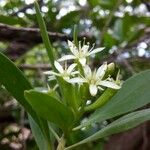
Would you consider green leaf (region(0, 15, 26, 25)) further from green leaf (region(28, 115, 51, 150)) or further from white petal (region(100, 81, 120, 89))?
white petal (region(100, 81, 120, 89))

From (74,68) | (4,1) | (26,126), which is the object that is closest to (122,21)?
(4,1)

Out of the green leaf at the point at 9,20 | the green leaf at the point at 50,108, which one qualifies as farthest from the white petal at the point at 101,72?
the green leaf at the point at 9,20

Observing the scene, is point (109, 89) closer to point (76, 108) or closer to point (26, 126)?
point (76, 108)

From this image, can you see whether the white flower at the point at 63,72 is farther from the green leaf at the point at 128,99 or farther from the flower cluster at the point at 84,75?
the green leaf at the point at 128,99

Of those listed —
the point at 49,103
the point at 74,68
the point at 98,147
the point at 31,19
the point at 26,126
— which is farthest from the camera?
the point at 31,19

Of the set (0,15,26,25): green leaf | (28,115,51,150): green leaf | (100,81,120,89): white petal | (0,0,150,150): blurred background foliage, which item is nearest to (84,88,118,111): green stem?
(100,81,120,89): white petal

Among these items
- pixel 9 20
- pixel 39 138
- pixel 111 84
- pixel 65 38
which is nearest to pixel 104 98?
pixel 111 84
